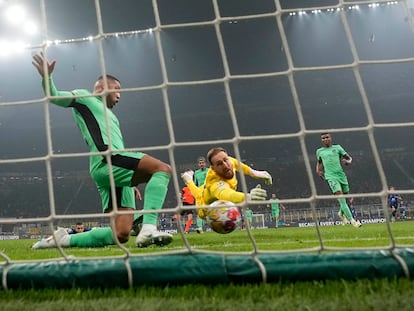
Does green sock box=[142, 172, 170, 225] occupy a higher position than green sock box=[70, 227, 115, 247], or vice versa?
green sock box=[142, 172, 170, 225]

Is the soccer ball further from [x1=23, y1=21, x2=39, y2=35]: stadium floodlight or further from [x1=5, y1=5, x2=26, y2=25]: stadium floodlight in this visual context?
[x1=23, y1=21, x2=39, y2=35]: stadium floodlight

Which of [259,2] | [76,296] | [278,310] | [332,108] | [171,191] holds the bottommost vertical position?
[278,310]

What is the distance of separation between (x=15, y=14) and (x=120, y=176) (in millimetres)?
13957

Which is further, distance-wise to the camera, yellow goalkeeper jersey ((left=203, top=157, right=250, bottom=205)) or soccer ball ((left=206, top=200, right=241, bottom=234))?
yellow goalkeeper jersey ((left=203, top=157, right=250, bottom=205))

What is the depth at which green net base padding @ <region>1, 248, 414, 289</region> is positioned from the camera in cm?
160

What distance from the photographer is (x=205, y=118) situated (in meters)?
21.0

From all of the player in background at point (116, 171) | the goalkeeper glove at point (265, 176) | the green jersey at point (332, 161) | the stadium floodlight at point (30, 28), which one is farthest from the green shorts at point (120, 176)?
the stadium floodlight at point (30, 28)

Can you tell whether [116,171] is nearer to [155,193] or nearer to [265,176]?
[155,193]

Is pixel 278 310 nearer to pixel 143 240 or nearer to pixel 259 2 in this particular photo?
pixel 143 240

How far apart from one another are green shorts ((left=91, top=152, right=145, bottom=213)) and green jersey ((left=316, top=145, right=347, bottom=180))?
14.9 feet

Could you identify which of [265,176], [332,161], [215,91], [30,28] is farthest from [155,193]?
[215,91]

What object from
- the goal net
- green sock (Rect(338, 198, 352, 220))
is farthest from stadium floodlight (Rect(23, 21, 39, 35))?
green sock (Rect(338, 198, 352, 220))

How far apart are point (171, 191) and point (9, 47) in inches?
350

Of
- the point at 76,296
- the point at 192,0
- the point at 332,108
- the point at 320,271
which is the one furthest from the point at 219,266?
the point at 332,108
